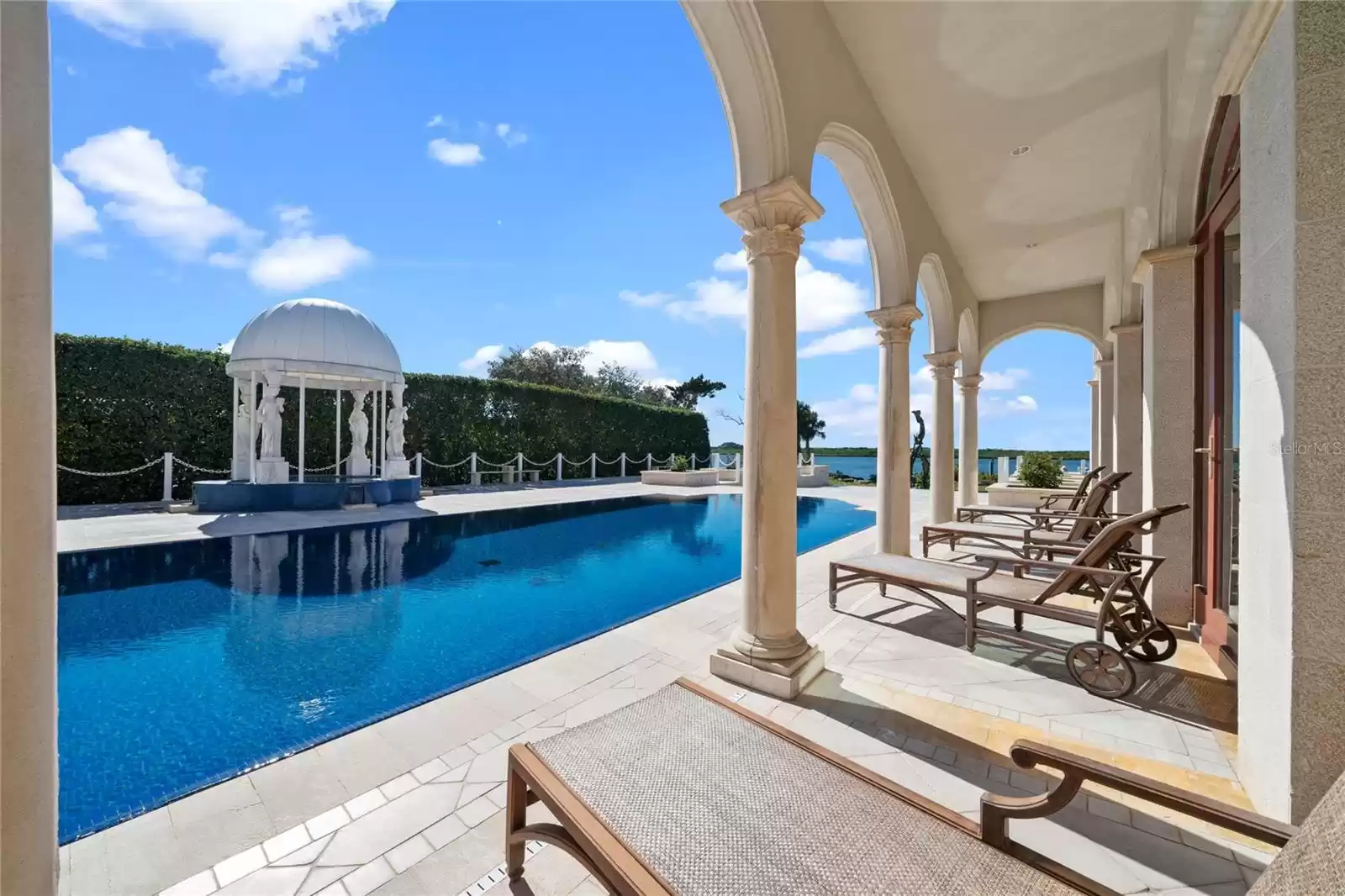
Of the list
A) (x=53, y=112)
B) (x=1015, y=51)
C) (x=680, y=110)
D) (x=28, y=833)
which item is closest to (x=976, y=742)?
(x=28, y=833)

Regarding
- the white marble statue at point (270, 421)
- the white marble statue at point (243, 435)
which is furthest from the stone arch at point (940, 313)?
the white marble statue at point (243, 435)

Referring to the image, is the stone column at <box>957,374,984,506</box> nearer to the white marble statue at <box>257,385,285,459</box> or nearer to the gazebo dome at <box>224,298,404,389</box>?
the gazebo dome at <box>224,298,404,389</box>

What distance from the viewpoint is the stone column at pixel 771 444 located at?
3.54 metres

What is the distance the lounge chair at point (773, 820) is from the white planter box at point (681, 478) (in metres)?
17.5

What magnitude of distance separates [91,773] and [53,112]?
11.8 feet

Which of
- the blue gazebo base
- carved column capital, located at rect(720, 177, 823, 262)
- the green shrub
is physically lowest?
the blue gazebo base

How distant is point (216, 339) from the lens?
15117mm

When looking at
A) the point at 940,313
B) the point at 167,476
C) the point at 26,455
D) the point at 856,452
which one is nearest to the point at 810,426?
the point at 856,452

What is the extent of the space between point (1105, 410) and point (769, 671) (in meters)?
11.3

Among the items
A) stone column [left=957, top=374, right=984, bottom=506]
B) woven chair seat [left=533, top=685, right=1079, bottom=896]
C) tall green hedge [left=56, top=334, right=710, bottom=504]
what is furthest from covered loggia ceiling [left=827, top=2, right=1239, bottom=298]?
tall green hedge [left=56, top=334, right=710, bottom=504]

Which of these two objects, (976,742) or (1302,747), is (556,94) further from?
(1302,747)

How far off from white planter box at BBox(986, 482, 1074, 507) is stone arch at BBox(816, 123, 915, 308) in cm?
786

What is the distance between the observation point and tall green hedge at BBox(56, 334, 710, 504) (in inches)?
462

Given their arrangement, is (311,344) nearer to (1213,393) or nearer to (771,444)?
(771,444)
